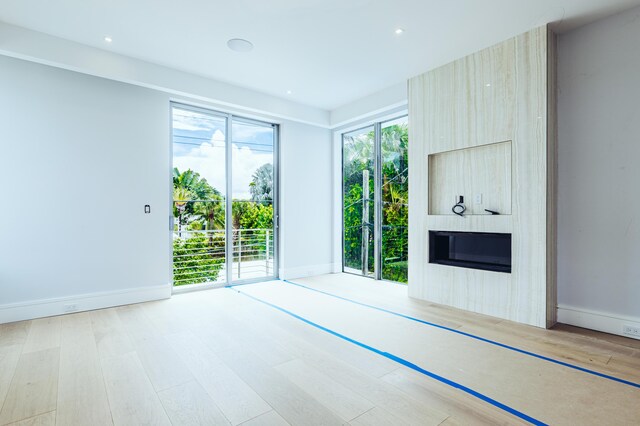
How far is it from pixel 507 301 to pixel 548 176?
134 centimetres

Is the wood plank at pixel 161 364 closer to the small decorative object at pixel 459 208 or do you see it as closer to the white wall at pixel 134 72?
the white wall at pixel 134 72

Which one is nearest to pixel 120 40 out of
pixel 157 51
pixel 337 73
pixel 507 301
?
pixel 157 51

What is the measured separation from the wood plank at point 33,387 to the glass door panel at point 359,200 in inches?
170

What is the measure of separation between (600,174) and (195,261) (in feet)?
16.1

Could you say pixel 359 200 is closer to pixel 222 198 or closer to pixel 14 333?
pixel 222 198

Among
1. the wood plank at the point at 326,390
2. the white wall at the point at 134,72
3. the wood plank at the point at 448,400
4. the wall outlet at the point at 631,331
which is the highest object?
the white wall at the point at 134,72

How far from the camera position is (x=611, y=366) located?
2.38 metres

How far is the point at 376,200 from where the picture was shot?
17.9 feet

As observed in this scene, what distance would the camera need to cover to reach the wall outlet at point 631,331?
2.90 meters

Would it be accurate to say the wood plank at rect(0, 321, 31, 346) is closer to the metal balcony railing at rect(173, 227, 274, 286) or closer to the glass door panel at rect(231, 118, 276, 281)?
the metal balcony railing at rect(173, 227, 274, 286)

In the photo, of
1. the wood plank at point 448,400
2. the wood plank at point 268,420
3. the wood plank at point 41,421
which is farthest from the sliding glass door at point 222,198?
the wood plank at point 448,400

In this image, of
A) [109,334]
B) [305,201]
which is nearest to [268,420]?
[109,334]

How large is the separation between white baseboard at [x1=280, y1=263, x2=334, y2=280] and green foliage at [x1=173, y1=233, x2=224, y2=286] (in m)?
1.13

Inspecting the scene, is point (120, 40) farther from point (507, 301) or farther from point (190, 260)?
point (507, 301)
